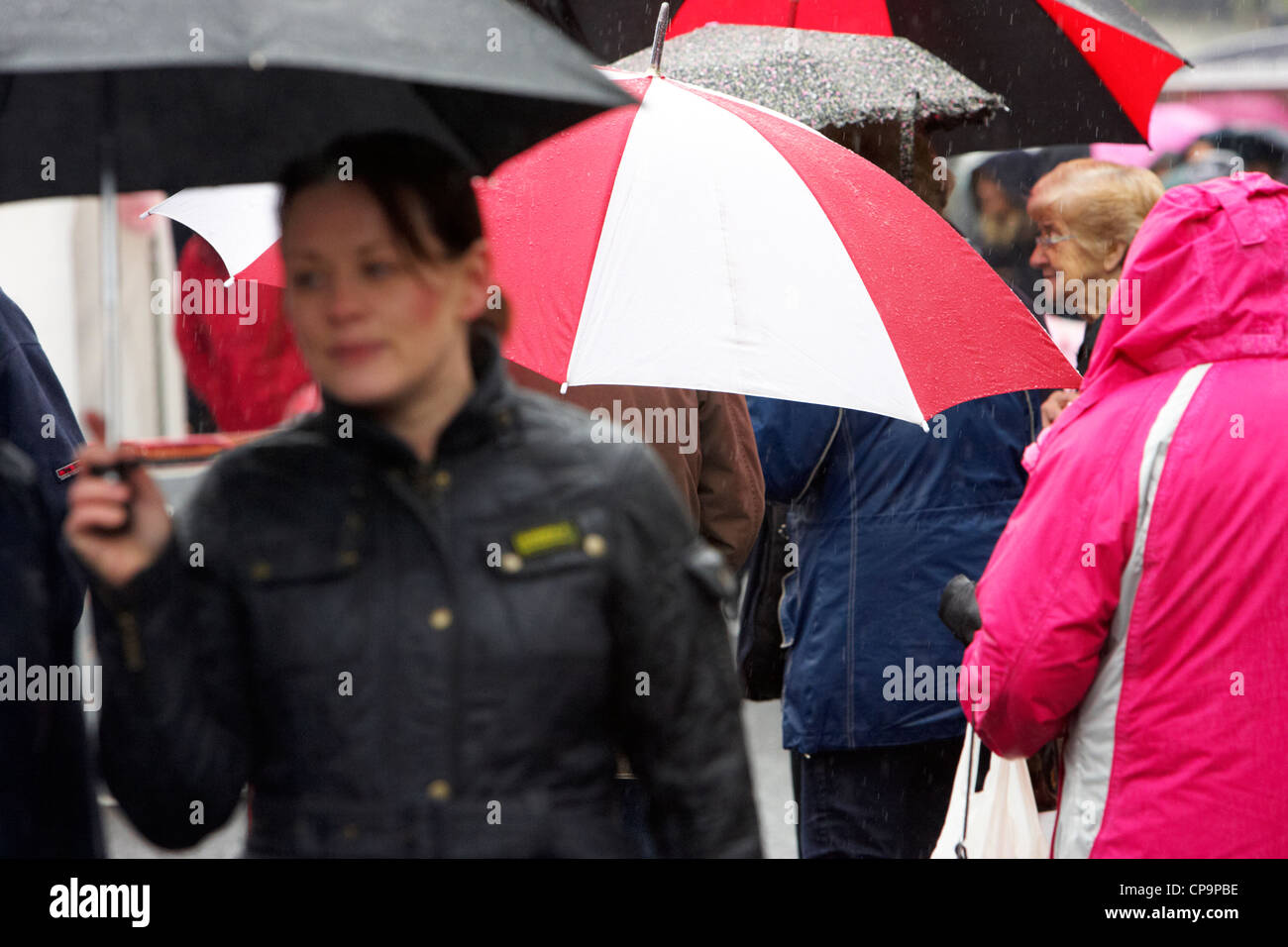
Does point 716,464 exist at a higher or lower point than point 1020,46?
lower

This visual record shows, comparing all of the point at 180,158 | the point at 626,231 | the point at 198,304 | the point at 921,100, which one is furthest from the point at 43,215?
the point at 180,158

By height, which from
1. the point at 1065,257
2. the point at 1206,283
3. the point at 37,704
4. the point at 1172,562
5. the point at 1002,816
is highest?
the point at 1065,257

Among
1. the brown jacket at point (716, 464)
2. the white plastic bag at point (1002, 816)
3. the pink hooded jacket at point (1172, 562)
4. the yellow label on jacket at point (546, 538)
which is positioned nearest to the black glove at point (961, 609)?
the white plastic bag at point (1002, 816)

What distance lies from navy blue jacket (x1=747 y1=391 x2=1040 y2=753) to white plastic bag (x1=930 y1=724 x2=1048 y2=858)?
0.61 metres

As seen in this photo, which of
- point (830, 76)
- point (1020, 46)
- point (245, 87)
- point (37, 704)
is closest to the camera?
point (37, 704)

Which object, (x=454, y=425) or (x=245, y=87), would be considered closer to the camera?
(x=454, y=425)

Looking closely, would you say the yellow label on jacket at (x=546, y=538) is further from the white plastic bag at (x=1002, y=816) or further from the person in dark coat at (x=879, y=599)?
the person in dark coat at (x=879, y=599)

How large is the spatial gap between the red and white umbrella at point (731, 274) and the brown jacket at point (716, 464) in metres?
0.77

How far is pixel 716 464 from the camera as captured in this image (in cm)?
428

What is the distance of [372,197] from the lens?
1.98 metres

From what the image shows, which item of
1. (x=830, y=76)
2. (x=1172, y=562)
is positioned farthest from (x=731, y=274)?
(x=830, y=76)

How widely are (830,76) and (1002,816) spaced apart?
2.38m

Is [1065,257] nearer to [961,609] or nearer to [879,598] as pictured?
[879,598]
